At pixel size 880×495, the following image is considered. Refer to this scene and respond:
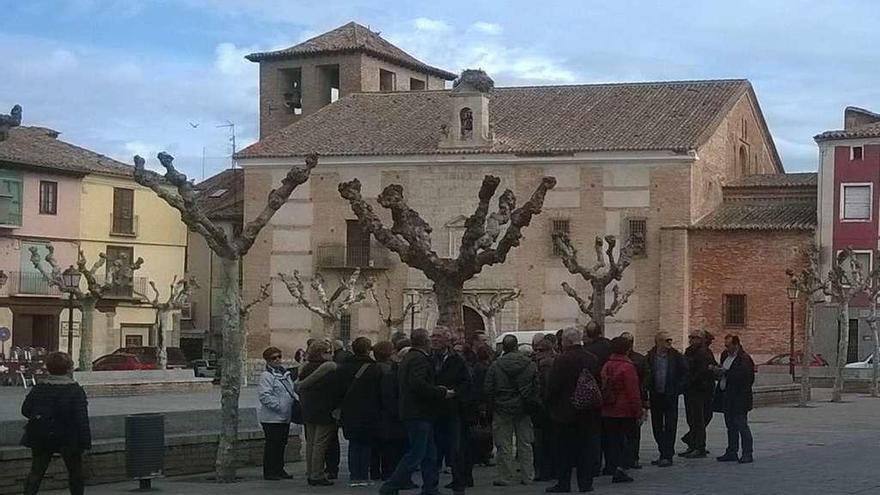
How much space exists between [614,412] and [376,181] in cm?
3821

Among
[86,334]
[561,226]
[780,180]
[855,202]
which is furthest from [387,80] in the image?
[86,334]

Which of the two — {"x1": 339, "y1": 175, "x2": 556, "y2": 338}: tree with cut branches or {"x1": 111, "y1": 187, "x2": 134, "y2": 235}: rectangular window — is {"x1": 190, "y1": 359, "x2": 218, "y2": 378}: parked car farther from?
{"x1": 339, "y1": 175, "x2": 556, "y2": 338}: tree with cut branches

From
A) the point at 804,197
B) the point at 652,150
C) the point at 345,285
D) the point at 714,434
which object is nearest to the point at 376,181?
the point at 345,285

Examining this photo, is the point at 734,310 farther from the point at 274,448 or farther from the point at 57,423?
the point at 57,423

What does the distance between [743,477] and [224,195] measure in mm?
48872

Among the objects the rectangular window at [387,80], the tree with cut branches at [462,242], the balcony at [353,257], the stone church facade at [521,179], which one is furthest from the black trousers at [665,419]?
the rectangular window at [387,80]

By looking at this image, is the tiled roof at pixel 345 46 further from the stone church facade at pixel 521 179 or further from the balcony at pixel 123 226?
the balcony at pixel 123 226

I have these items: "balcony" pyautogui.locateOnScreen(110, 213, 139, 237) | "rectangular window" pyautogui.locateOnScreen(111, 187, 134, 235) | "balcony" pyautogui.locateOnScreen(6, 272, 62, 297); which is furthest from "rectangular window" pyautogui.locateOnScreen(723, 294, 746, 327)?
"balcony" pyautogui.locateOnScreen(6, 272, 62, 297)

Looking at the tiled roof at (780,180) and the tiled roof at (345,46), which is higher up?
the tiled roof at (345,46)

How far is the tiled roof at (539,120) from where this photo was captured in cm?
5094

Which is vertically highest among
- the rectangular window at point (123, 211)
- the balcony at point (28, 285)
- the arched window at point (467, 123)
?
the arched window at point (467, 123)

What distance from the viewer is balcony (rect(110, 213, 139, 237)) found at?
5628 centimetres

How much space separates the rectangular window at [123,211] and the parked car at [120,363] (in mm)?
12133

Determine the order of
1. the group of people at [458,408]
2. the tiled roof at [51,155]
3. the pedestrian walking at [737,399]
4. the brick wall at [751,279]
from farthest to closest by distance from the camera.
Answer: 1. the tiled roof at [51,155]
2. the brick wall at [751,279]
3. the pedestrian walking at [737,399]
4. the group of people at [458,408]
